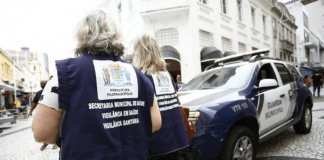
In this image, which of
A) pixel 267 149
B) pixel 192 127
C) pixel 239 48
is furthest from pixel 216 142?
pixel 239 48

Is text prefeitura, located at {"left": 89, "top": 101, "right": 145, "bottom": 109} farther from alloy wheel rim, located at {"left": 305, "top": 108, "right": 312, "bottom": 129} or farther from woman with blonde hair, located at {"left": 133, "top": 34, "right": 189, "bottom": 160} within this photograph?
alloy wheel rim, located at {"left": 305, "top": 108, "right": 312, "bottom": 129}

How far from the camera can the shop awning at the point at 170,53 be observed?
12232 mm

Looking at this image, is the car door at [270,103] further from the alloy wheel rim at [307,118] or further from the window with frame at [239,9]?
the window with frame at [239,9]

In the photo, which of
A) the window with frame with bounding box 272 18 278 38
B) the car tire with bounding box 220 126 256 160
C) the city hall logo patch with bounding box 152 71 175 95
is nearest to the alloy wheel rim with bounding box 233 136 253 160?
the car tire with bounding box 220 126 256 160

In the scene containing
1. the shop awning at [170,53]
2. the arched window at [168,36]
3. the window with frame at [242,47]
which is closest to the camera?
the shop awning at [170,53]

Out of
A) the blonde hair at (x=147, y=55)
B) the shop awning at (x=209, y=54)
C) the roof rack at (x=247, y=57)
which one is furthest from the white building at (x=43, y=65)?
the blonde hair at (x=147, y=55)

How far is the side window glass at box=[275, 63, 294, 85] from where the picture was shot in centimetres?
412

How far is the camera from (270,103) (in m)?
3.39

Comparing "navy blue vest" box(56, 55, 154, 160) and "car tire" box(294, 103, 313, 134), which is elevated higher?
"navy blue vest" box(56, 55, 154, 160)

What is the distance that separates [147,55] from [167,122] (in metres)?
0.69

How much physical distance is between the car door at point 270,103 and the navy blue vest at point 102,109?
7.58 feet

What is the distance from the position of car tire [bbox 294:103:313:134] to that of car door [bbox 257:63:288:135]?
1.13 meters

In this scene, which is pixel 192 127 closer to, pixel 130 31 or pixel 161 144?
pixel 161 144

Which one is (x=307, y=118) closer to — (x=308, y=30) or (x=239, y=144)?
(x=239, y=144)
